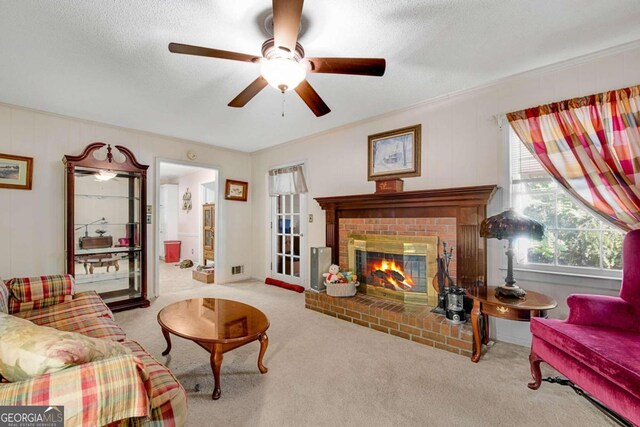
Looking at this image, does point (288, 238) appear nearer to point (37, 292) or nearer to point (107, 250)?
point (107, 250)

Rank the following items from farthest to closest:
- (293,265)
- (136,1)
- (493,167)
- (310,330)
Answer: (293,265) < (310,330) < (493,167) < (136,1)

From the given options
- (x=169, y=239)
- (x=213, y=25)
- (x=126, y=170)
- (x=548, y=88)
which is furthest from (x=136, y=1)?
(x=169, y=239)

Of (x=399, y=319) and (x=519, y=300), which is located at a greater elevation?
(x=519, y=300)

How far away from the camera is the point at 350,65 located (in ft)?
5.65

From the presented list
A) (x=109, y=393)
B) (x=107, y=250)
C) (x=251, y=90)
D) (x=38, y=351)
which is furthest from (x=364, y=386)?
(x=107, y=250)

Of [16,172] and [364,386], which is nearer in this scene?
[364,386]

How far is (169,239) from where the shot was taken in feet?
26.4

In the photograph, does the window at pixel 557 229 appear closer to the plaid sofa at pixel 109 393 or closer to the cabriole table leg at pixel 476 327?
the cabriole table leg at pixel 476 327

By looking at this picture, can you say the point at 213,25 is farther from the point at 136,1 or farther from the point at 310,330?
the point at 310,330

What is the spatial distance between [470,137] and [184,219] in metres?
7.18

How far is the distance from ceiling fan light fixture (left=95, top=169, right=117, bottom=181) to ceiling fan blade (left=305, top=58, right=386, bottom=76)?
322 cm

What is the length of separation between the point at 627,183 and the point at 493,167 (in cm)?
90

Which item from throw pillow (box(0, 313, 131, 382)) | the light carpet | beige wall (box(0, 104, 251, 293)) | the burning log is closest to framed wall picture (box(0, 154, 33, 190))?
beige wall (box(0, 104, 251, 293))

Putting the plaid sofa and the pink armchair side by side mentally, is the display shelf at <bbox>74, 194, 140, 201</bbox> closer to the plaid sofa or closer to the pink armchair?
the plaid sofa
